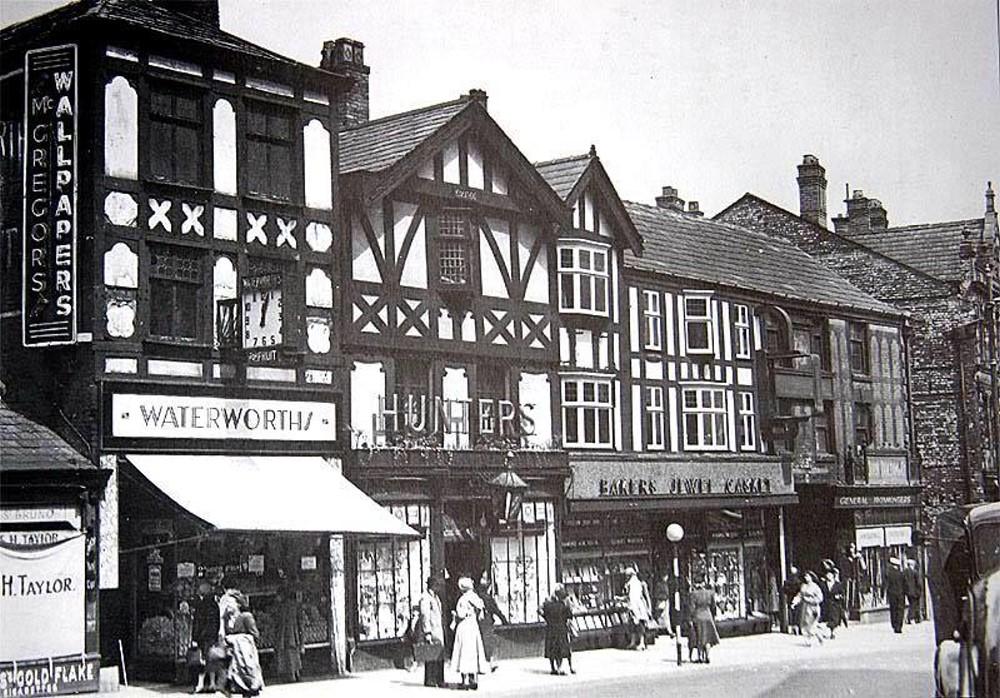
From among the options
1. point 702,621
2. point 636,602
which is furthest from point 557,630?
point 702,621

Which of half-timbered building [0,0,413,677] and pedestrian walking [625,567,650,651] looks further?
pedestrian walking [625,567,650,651]

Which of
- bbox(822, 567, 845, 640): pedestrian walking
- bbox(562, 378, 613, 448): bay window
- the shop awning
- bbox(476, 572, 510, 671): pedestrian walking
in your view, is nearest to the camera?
the shop awning

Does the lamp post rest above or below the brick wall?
below

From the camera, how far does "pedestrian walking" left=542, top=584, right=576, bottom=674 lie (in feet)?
31.3

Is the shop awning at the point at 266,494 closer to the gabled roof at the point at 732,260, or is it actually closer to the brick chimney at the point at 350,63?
the brick chimney at the point at 350,63

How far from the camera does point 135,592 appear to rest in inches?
309

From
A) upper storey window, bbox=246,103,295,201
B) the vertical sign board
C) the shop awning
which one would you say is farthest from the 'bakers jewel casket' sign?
upper storey window, bbox=246,103,295,201

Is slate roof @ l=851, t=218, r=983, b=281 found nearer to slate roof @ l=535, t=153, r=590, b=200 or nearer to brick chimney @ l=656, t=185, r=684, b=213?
brick chimney @ l=656, t=185, r=684, b=213

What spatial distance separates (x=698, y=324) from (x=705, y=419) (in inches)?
28.2

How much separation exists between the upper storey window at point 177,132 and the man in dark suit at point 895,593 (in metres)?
5.24

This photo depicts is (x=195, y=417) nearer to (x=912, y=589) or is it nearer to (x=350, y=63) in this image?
(x=350, y=63)

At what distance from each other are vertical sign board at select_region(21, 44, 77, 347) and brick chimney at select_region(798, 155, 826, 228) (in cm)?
441

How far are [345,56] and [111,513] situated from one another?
273cm

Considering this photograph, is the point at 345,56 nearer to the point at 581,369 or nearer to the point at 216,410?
the point at 216,410
